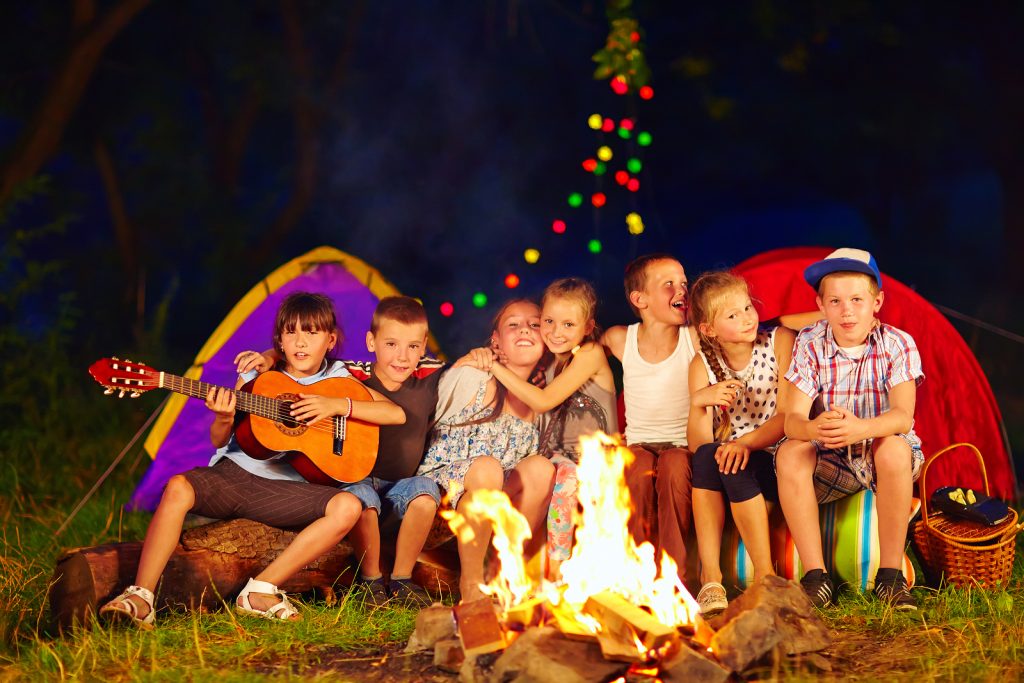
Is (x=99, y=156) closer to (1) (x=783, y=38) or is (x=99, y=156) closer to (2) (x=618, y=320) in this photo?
(2) (x=618, y=320)

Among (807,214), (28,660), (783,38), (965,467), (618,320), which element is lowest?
(28,660)

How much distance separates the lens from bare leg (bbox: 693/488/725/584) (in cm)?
441

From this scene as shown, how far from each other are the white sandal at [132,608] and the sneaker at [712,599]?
2042mm

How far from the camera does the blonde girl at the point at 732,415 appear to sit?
14.4ft

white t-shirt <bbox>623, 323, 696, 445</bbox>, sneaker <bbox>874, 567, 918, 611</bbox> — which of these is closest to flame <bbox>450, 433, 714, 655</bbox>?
white t-shirt <bbox>623, 323, 696, 445</bbox>

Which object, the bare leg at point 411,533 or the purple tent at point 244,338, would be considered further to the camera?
the purple tent at point 244,338

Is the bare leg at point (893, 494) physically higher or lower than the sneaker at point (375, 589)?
higher

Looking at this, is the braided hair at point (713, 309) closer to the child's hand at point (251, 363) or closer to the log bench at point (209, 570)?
the log bench at point (209, 570)

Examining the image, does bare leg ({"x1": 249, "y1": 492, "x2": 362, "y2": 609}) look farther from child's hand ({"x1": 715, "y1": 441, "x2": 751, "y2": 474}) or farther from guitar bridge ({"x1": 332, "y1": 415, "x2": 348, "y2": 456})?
child's hand ({"x1": 715, "y1": 441, "x2": 751, "y2": 474})

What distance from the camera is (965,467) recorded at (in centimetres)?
544

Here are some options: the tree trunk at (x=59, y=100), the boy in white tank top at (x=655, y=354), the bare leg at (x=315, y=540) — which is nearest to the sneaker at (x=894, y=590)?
the boy in white tank top at (x=655, y=354)

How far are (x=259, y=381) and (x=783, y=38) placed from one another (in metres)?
6.09

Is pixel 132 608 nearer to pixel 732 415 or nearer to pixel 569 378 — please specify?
pixel 569 378

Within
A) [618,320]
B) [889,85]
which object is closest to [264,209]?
[618,320]
